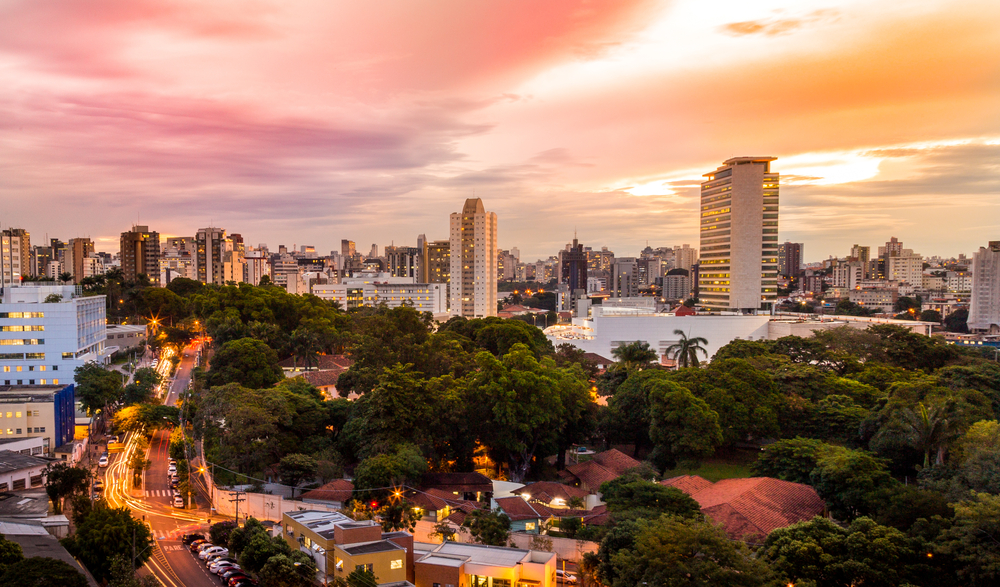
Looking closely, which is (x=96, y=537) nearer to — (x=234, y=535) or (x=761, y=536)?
(x=234, y=535)

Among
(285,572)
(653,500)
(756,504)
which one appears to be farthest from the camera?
(756,504)

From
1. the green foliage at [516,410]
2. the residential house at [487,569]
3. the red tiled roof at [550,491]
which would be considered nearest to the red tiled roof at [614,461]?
the green foliage at [516,410]

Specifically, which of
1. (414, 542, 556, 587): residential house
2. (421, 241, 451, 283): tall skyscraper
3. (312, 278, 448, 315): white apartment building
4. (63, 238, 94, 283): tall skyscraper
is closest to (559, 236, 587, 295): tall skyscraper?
(421, 241, 451, 283): tall skyscraper

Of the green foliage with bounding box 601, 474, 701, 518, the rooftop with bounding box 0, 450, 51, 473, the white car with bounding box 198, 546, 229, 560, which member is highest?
the green foliage with bounding box 601, 474, 701, 518

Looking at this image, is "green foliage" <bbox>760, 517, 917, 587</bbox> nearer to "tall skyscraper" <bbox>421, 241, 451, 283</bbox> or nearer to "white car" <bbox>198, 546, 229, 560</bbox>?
"white car" <bbox>198, 546, 229, 560</bbox>

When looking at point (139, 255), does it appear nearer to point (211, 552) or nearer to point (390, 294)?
point (390, 294)

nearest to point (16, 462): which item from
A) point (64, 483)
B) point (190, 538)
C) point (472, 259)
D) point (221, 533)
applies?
point (64, 483)
